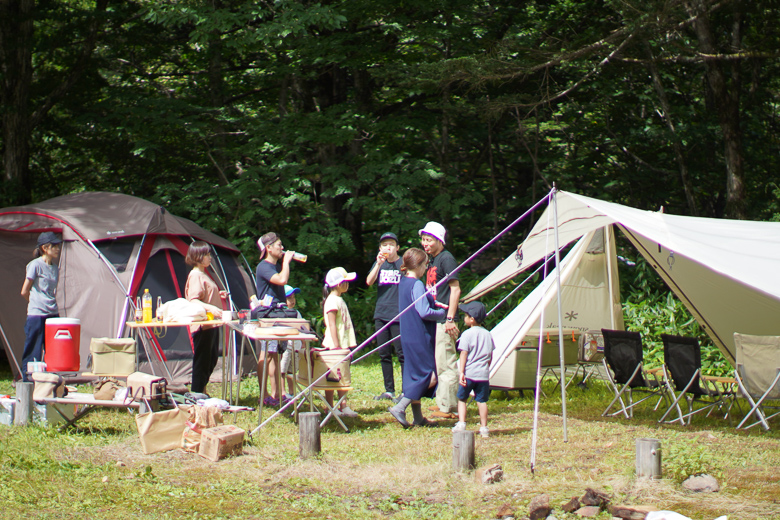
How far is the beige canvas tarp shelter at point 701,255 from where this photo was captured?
16.2 feet

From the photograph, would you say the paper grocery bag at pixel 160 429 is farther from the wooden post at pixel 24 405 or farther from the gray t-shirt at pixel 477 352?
the gray t-shirt at pixel 477 352

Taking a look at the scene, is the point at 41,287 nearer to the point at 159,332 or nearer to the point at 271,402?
the point at 159,332

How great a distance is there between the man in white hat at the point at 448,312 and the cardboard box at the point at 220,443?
1.58 m

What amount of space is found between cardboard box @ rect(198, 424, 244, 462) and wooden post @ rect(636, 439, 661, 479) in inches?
94.9

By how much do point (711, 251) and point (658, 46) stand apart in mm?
5564

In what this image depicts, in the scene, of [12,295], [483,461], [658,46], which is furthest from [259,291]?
[658,46]

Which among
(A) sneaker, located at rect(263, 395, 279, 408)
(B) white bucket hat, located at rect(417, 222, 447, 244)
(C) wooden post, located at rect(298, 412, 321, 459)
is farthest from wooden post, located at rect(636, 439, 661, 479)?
(A) sneaker, located at rect(263, 395, 279, 408)

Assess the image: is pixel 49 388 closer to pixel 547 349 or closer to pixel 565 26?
pixel 547 349

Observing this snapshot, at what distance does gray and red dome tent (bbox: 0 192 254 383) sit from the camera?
22.8 ft

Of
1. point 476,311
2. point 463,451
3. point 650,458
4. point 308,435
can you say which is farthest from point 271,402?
point 650,458

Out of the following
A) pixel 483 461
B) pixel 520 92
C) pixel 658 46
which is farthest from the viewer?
pixel 520 92

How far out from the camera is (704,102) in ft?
38.6

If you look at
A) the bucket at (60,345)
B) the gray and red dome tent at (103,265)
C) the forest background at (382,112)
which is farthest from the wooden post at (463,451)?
the forest background at (382,112)

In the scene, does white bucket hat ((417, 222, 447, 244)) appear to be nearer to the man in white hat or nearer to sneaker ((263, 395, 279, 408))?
the man in white hat
